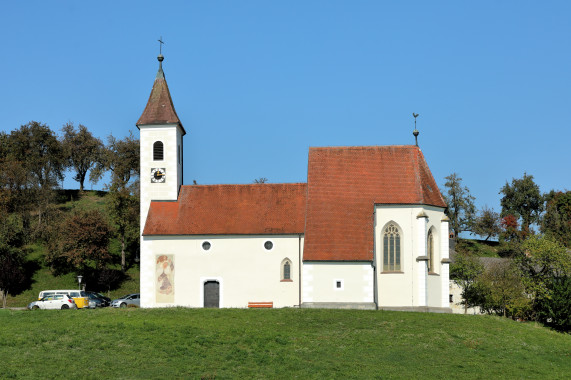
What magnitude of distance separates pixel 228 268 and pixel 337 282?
7151 mm

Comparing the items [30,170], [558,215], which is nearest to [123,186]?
[30,170]

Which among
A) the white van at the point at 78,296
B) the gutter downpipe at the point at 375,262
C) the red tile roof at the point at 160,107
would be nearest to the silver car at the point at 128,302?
the white van at the point at 78,296

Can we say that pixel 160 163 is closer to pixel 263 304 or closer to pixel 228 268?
pixel 228 268

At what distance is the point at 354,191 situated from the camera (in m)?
41.4

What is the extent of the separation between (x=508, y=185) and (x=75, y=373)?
8369 centimetres

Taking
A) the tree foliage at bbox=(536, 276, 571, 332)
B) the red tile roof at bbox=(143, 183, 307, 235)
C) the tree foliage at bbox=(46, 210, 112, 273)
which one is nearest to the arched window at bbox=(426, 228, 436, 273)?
the tree foliage at bbox=(536, 276, 571, 332)

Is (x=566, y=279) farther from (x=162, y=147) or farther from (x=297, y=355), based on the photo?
(x=162, y=147)

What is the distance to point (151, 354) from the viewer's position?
969 inches

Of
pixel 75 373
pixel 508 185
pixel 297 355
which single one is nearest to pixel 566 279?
pixel 297 355

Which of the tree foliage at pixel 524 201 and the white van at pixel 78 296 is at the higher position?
the tree foliage at pixel 524 201

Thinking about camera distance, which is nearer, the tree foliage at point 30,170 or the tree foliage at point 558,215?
the tree foliage at point 30,170

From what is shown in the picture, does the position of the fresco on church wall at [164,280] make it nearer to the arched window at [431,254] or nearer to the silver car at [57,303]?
the silver car at [57,303]

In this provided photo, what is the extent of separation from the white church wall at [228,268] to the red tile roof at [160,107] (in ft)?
26.8

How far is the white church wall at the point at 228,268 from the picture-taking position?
4103 cm
